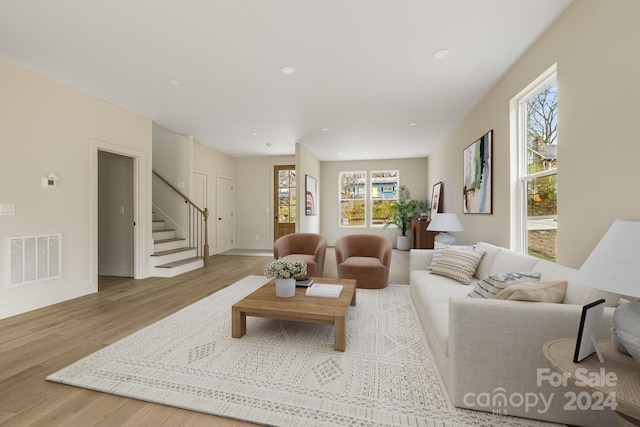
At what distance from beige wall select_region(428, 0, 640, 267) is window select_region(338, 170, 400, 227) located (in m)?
5.63

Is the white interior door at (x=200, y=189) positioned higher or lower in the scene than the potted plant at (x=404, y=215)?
higher

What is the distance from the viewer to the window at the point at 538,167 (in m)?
2.40

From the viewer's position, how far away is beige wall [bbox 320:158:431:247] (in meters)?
8.12

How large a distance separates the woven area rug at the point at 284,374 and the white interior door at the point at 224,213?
4693 mm

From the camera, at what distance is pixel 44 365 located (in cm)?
202

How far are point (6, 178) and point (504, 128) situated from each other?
5386mm

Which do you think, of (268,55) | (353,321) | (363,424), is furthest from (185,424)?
(268,55)

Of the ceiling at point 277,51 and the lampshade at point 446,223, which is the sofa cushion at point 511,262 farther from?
the ceiling at point 277,51

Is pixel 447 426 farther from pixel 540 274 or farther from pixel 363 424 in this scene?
pixel 540 274

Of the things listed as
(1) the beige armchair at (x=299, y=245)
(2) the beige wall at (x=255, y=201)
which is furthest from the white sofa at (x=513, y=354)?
(2) the beige wall at (x=255, y=201)

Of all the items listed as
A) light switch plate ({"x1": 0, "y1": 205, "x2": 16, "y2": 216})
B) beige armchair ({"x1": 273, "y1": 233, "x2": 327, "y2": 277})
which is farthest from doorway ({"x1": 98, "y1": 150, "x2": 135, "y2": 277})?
beige armchair ({"x1": 273, "y1": 233, "x2": 327, "y2": 277})

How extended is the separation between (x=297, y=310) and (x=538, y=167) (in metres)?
2.60

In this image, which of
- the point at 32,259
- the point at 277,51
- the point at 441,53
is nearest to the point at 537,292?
the point at 441,53

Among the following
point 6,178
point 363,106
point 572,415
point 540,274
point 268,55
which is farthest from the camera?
point 363,106
